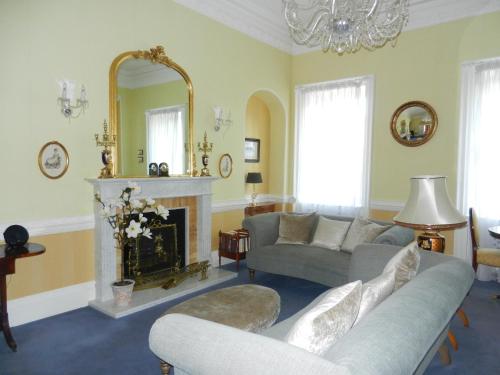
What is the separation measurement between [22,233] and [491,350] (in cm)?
383

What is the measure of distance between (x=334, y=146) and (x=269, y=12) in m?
2.22

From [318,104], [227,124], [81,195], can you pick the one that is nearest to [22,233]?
[81,195]

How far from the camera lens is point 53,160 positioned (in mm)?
3402

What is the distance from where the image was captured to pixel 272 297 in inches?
112

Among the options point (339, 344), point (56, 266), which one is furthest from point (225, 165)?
point (339, 344)

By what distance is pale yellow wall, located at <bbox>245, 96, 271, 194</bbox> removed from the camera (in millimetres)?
6254

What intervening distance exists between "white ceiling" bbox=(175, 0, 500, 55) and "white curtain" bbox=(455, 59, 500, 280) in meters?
0.70

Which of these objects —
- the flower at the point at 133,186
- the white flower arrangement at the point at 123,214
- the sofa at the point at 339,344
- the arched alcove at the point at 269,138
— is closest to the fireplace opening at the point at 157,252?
the white flower arrangement at the point at 123,214

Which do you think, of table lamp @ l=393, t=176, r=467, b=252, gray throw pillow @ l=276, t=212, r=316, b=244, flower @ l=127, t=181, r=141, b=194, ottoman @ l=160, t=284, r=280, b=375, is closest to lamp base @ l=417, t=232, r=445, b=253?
table lamp @ l=393, t=176, r=467, b=252

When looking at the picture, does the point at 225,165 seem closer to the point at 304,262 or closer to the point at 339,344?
the point at 304,262

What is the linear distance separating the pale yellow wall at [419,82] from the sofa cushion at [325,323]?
3988 mm

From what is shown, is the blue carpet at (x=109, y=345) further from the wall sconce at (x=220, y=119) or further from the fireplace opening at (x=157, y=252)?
the wall sconce at (x=220, y=119)

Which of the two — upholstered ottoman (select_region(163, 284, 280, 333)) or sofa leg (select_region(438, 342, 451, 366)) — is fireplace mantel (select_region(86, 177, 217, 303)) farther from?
sofa leg (select_region(438, 342, 451, 366))

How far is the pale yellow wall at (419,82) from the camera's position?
4699 millimetres
